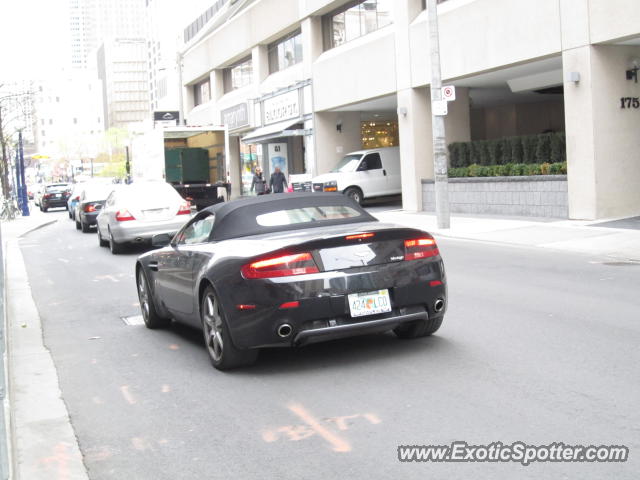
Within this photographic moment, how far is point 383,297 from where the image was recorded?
22.8 ft

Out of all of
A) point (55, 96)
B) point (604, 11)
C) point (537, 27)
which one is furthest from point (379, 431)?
point (55, 96)

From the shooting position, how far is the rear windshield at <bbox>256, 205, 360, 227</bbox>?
782cm

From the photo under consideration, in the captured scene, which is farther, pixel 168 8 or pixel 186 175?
pixel 168 8

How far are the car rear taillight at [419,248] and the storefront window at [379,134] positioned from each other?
29.5 meters

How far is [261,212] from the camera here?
7895 mm

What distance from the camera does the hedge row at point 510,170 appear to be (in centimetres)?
2136

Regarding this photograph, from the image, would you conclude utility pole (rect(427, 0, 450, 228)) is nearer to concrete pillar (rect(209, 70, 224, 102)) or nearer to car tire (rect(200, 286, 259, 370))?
car tire (rect(200, 286, 259, 370))

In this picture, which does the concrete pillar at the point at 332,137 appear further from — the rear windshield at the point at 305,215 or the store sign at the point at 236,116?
the rear windshield at the point at 305,215

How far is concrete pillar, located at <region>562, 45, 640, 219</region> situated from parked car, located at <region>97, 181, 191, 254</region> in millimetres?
8901

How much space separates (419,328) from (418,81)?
64.8 ft

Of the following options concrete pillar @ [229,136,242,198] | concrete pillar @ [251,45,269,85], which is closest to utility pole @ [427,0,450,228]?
concrete pillar @ [251,45,269,85]

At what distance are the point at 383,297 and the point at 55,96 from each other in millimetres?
200453

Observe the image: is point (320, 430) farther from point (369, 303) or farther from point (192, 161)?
point (192, 161)

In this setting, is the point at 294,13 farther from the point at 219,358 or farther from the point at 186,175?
the point at 219,358
